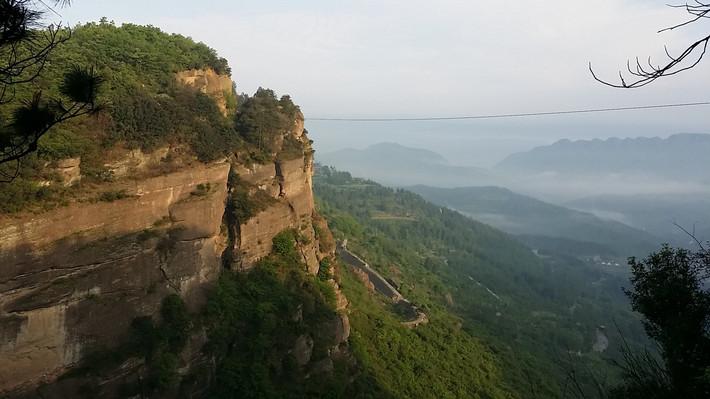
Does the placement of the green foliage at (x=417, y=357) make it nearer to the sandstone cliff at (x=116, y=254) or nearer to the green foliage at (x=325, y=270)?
the green foliage at (x=325, y=270)

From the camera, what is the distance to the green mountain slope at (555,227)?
123062 millimetres

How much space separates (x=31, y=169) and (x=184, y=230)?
4.80 meters

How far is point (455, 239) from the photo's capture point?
8675 cm

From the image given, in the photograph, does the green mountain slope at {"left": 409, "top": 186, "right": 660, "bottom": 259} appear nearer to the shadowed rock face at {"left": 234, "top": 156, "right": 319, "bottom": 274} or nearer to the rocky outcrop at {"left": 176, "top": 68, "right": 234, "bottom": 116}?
the shadowed rock face at {"left": 234, "top": 156, "right": 319, "bottom": 274}

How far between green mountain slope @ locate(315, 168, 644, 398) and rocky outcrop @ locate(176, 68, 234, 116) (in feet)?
39.5

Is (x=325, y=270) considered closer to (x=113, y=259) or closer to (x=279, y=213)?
(x=279, y=213)

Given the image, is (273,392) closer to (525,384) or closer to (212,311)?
(212,311)

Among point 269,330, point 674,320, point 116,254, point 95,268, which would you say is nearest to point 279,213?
point 269,330

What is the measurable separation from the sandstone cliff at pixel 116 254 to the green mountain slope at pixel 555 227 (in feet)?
380

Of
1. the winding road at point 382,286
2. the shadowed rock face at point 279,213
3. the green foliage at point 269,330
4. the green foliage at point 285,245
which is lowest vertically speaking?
the winding road at point 382,286

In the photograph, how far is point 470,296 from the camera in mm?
52750

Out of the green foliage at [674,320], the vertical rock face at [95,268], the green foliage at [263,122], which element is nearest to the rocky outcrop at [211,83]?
the green foliage at [263,122]

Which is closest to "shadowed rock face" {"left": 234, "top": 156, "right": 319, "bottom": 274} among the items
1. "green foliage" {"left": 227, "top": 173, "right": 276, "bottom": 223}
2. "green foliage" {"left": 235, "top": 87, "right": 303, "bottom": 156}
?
"green foliage" {"left": 227, "top": 173, "right": 276, "bottom": 223}

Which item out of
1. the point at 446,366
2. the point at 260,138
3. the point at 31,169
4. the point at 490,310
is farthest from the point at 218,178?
the point at 490,310
